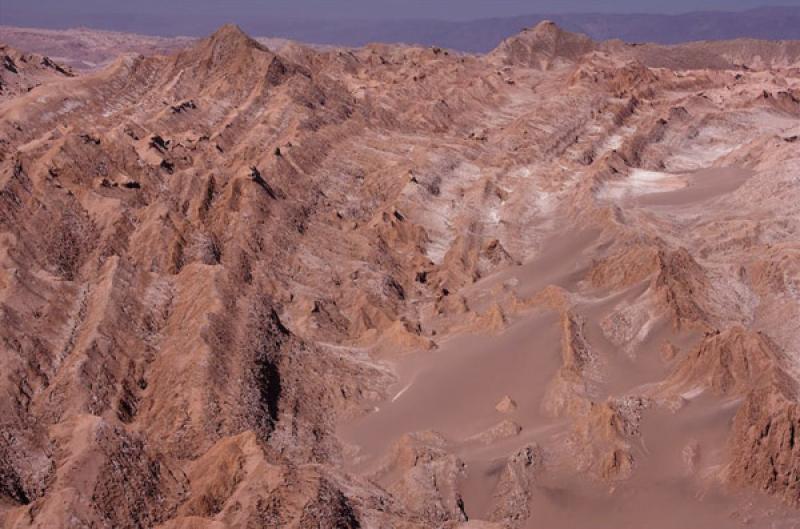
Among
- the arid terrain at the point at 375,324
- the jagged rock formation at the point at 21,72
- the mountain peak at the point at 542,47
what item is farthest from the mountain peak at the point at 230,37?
the mountain peak at the point at 542,47

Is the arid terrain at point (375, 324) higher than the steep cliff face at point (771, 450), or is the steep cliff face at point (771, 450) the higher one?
the steep cliff face at point (771, 450)

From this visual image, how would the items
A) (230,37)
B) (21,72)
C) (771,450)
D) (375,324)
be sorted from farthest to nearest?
1. (21,72)
2. (230,37)
3. (375,324)
4. (771,450)

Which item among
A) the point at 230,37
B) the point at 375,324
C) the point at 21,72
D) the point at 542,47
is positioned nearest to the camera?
the point at 375,324

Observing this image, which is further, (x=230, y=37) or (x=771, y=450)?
(x=230, y=37)

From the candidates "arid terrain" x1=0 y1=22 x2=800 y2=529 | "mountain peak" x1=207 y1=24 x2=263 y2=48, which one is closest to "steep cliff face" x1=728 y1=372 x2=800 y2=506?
"arid terrain" x1=0 y1=22 x2=800 y2=529

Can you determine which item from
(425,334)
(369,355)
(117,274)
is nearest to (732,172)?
(425,334)

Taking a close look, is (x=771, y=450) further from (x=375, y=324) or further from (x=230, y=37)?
(x=230, y=37)

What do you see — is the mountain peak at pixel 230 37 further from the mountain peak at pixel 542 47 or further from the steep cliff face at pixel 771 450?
the steep cliff face at pixel 771 450

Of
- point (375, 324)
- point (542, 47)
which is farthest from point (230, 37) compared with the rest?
point (542, 47)

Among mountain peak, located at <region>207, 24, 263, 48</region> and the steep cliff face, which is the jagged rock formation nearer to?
mountain peak, located at <region>207, 24, 263, 48</region>
